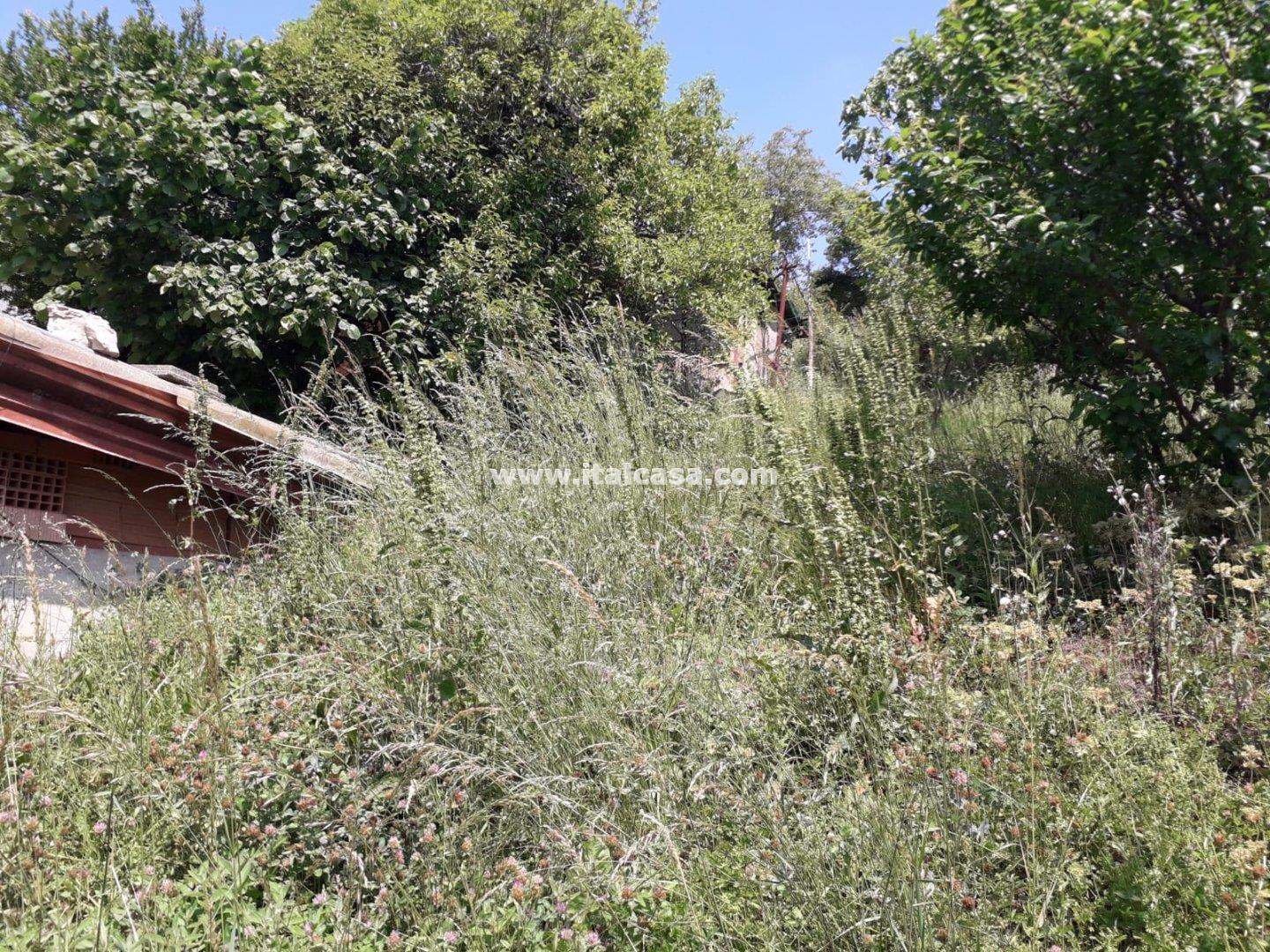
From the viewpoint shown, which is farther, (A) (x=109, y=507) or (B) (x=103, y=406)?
(A) (x=109, y=507)

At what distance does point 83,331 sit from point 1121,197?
586 centimetres

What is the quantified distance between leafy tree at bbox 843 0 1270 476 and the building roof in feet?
11.0

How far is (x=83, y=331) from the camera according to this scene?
5039 mm

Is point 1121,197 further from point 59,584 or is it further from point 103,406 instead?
point 59,584

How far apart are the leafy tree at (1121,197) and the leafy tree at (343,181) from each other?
3511 mm

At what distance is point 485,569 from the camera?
9.74 feet

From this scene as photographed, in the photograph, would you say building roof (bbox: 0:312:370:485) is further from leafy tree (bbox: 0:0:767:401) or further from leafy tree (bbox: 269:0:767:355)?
leafy tree (bbox: 269:0:767:355)

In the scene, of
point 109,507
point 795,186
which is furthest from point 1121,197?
point 795,186

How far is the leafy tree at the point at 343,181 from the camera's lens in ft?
21.6

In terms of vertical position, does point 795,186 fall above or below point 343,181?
above

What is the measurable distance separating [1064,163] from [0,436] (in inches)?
209

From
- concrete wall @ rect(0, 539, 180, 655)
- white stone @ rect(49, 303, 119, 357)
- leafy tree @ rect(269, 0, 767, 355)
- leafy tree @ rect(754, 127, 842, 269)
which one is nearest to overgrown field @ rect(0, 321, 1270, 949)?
concrete wall @ rect(0, 539, 180, 655)

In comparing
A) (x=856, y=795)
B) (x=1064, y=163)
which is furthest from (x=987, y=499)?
(x=856, y=795)

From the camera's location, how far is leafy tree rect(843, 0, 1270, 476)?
3.35 meters
